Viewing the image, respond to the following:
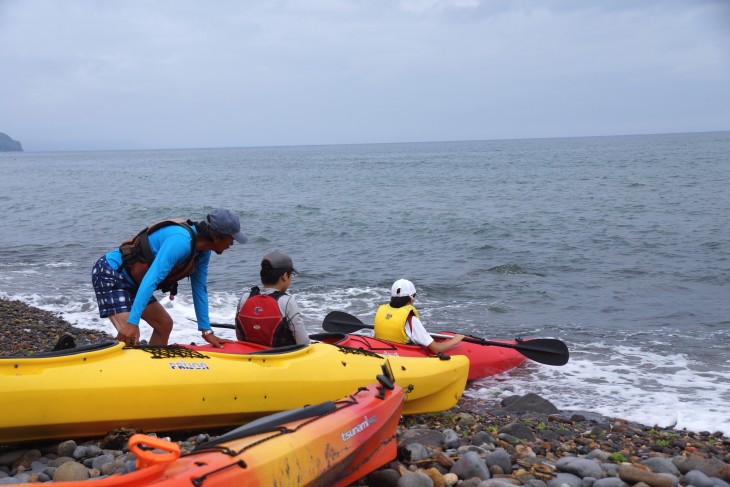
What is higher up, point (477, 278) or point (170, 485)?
point (170, 485)

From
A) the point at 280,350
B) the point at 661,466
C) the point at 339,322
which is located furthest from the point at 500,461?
the point at 339,322

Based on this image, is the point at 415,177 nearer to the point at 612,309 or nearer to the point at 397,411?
Answer: the point at 612,309

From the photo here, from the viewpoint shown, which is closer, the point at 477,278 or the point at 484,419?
the point at 484,419

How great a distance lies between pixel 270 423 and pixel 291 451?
0.24 m

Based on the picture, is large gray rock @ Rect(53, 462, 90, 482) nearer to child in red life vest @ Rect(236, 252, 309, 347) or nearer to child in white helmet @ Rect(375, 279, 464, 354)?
child in red life vest @ Rect(236, 252, 309, 347)

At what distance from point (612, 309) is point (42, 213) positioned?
23.5 m

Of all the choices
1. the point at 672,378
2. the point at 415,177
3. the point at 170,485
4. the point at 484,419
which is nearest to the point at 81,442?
the point at 170,485

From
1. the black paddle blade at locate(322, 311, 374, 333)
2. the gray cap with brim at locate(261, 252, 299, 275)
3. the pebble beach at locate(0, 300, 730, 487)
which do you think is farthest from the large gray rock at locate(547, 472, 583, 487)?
the black paddle blade at locate(322, 311, 374, 333)

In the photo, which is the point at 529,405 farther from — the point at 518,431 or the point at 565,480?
the point at 565,480

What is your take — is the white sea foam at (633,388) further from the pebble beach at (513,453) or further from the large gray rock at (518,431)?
the large gray rock at (518,431)

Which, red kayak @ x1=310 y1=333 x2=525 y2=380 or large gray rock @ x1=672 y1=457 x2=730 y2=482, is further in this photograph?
red kayak @ x1=310 y1=333 x2=525 y2=380

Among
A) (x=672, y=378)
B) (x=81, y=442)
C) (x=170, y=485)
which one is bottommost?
(x=672, y=378)

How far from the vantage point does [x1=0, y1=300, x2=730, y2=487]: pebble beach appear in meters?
3.89

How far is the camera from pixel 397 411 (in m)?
4.32
